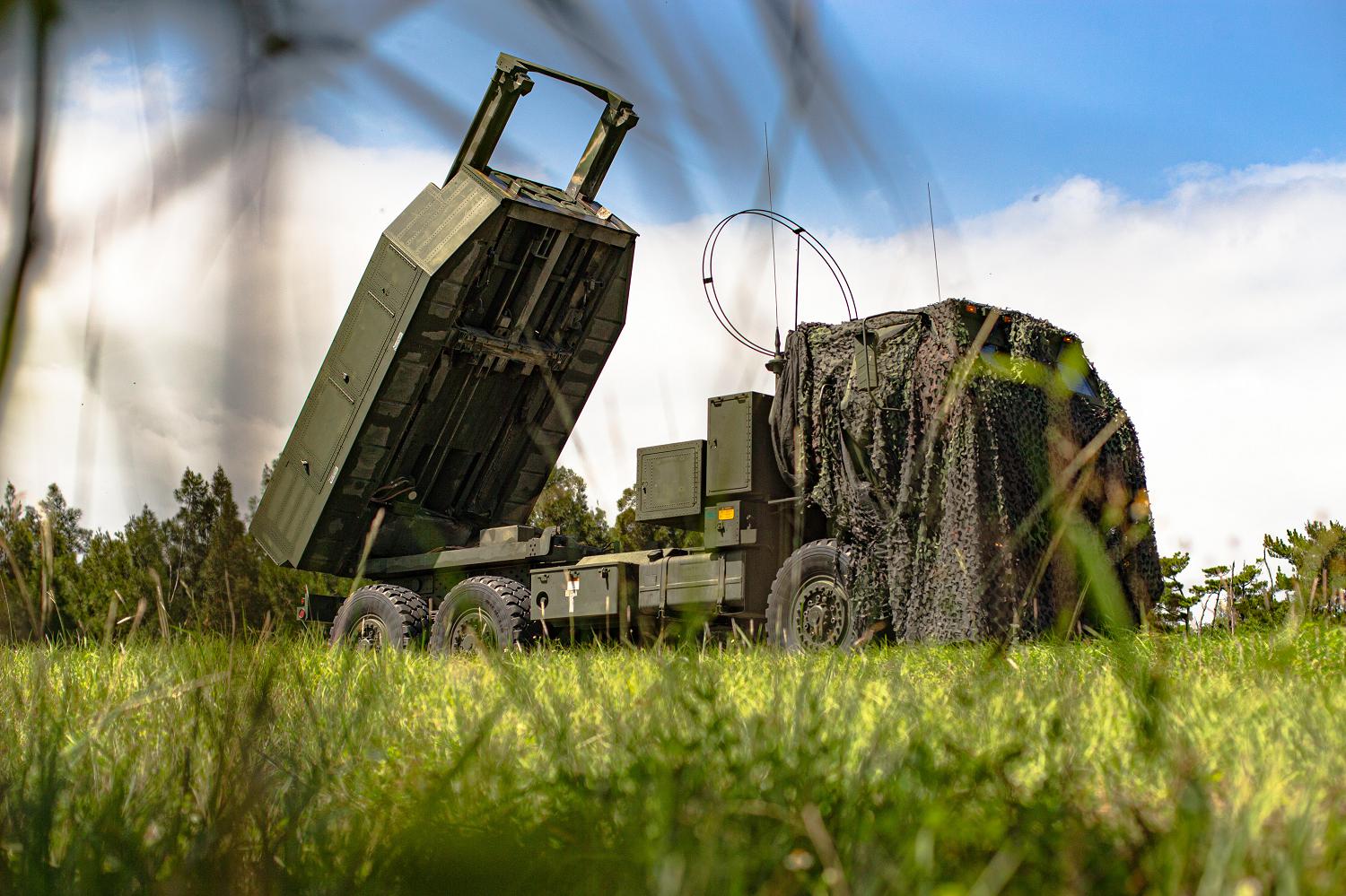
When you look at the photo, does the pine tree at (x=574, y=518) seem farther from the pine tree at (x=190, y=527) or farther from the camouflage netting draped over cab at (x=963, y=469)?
the pine tree at (x=190, y=527)

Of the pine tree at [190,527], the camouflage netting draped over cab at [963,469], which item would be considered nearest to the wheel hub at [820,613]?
the camouflage netting draped over cab at [963,469]

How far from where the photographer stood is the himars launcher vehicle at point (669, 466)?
793 centimetres

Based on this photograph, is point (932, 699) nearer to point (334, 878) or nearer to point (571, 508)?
point (334, 878)

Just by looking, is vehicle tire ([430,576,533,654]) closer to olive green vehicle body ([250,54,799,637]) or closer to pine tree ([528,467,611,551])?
olive green vehicle body ([250,54,799,637])

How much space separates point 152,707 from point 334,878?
6.67 feet

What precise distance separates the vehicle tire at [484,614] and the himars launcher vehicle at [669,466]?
0.02 m

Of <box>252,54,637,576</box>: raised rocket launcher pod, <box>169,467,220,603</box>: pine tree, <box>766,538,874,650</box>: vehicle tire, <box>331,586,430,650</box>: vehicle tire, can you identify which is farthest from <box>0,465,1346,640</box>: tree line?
<box>331,586,430,650</box>: vehicle tire

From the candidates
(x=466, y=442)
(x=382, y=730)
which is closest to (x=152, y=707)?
(x=382, y=730)

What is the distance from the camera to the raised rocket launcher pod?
30.9 ft

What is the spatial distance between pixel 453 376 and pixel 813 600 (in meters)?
3.46

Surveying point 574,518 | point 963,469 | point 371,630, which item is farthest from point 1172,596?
point 574,518

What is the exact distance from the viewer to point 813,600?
8609 mm

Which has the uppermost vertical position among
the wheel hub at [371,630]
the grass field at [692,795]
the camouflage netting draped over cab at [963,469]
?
the camouflage netting draped over cab at [963,469]

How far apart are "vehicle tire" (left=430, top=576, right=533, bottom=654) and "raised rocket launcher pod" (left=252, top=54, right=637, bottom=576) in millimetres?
343
